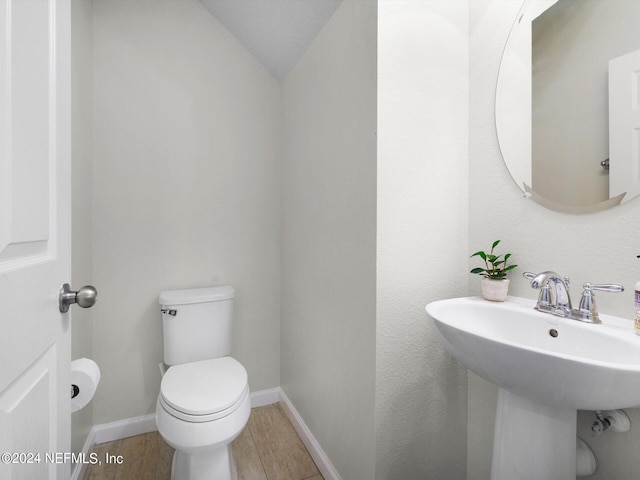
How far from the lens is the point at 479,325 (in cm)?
103

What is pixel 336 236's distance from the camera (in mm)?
1383

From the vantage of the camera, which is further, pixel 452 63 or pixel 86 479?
pixel 86 479

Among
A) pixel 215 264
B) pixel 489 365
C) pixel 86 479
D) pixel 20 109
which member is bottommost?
pixel 86 479

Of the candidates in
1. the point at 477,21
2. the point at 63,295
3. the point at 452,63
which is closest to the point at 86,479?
the point at 63,295

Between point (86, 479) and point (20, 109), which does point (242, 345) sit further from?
point (20, 109)

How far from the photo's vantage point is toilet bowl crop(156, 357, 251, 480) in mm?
1186

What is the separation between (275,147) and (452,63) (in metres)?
1.13

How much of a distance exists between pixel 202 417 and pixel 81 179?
1.17 m

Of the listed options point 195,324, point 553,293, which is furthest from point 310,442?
point 553,293

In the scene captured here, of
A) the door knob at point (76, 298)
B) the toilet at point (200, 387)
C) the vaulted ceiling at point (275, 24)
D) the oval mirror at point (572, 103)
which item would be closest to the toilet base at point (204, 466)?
the toilet at point (200, 387)

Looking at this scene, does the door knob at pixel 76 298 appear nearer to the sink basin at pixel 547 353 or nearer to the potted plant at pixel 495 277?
the sink basin at pixel 547 353

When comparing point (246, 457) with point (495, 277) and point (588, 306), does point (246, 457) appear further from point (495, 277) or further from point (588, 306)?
point (588, 306)

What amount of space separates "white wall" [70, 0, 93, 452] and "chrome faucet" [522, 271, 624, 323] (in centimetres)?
172

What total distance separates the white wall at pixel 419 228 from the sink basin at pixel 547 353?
Result: 0.19 metres
